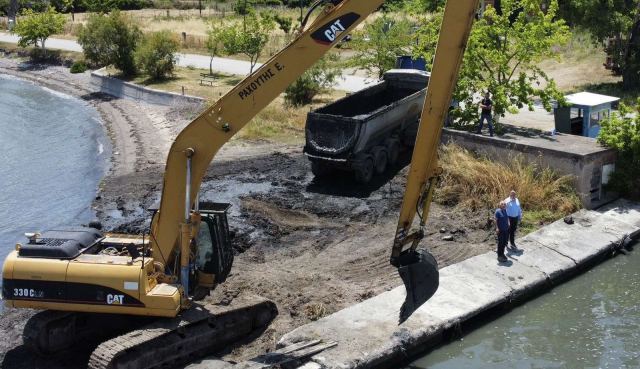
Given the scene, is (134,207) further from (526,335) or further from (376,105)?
(526,335)

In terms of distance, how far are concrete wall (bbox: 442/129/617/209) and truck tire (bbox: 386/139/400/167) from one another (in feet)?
8.24

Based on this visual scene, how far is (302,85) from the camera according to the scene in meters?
32.0

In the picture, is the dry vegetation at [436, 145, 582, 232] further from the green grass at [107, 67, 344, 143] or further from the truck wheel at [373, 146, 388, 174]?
the green grass at [107, 67, 344, 143]

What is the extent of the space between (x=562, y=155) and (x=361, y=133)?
5233mm

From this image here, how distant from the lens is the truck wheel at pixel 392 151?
76.3 feet

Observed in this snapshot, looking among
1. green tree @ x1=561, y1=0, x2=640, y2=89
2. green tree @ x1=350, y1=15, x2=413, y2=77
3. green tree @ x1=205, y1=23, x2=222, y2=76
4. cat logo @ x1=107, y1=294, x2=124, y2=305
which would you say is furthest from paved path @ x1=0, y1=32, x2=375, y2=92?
cat logo @ x1=107, y1=294, x2=124, y2=305

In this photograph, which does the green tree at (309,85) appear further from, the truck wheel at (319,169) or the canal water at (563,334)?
the canal water at (563,334)

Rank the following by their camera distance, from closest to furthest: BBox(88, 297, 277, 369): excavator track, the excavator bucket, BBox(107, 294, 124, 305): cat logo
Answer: BBox(88, 297, 277, 369): excavator track
BBox(107, 294, 124, 305): cat logo
the excavator bucket

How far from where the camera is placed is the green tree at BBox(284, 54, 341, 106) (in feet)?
105

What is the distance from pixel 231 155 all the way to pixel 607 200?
1163 centimetres

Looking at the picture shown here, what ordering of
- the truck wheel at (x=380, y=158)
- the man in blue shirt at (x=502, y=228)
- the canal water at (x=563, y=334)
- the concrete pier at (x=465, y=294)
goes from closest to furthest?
1. the concrete pier at (x=465, y=294)
2. the canal water at (x=563, y=334)
3. the man in blue shirt at (x=502, y=228)
4. the truck wheel at (x=380, y=158)

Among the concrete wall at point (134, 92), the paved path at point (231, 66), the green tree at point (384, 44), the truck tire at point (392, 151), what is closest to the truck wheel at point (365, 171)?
the truck tire at point (392, 151)

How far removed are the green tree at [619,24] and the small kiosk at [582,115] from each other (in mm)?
9632

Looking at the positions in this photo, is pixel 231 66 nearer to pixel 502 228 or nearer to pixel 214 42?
pixel 214 42
